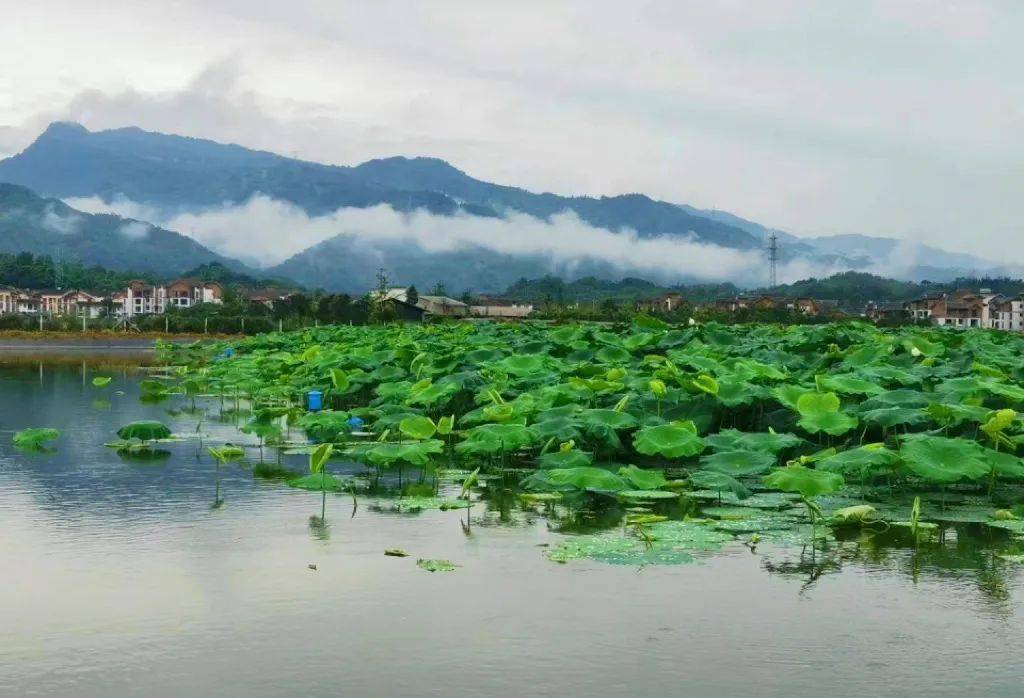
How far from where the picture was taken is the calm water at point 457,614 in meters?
3.34

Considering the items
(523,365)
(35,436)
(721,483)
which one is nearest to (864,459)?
(721,483)

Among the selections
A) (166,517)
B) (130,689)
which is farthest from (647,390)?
(130,689)

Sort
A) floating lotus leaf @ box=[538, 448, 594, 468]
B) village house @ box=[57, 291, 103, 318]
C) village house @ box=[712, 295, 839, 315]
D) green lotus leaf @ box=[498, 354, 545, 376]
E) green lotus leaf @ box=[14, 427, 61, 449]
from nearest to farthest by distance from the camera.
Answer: floating lotus leaf @ box=[538, 448, 594, 468]
green lotus leaf @ box=[14, 427, 61, 449]
green lotus leaf @ box=[498, 354, 545, 376]
village house @ box=[712, 295, 839, 315]
village house @ box=[57, 291, 103, 318]

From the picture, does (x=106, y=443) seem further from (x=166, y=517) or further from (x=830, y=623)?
(x=830, y=623)

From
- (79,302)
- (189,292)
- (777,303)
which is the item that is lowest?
(79,302)

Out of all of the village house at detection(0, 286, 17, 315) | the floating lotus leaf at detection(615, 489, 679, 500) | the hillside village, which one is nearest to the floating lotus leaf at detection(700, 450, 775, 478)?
the floating lotus leaf at detection(615, 489, 679, 500)

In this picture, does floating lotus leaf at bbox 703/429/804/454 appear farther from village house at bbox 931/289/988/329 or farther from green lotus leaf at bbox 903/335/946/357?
village house at bbox 931/289/988/329

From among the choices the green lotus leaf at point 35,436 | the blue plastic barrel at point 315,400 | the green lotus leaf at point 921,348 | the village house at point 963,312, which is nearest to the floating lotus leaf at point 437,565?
the green lotus leaf at point 35,436

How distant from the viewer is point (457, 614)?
3959 mm

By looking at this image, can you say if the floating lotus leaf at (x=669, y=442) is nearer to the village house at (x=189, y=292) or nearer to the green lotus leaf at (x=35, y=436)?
the green lotus leaf at (x=35, y=436)

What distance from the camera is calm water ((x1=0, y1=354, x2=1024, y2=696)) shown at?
11.0 feet

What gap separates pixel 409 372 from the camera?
1172 centimetres

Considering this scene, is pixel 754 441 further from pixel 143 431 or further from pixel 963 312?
pixel 963 312

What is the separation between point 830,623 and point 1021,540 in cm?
165
